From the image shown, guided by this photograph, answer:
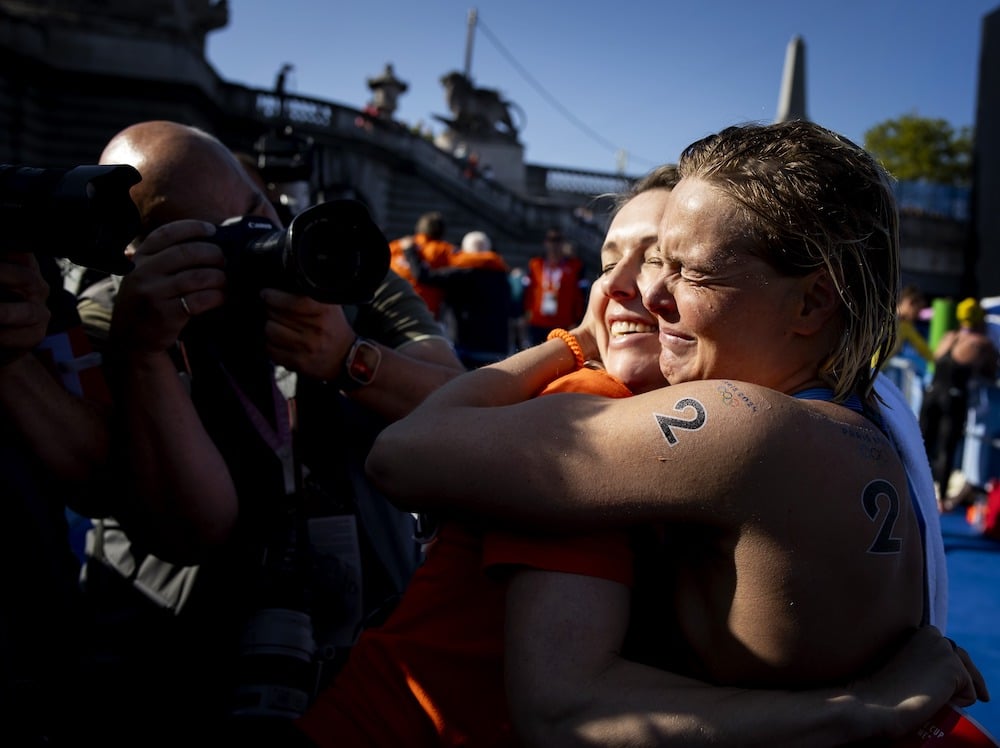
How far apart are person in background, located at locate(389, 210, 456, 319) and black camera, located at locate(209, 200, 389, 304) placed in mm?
5425

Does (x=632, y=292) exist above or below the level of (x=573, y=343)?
above

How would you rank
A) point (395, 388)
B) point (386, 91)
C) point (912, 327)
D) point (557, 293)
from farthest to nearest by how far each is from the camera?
point (386, 91) < point (557, 293) < point (912, 327) < point (395, 388)

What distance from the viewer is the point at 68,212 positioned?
136cm

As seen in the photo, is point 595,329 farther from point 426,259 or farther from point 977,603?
point 426,259

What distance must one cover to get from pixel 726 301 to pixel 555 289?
9.28 metres

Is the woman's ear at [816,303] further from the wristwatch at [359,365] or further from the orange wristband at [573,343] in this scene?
the wristwatch at [359,365]

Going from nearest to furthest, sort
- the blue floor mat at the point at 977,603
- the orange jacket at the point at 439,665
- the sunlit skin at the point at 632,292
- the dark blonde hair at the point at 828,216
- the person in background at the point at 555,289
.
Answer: the dark blonde hair at the point at 828,216 → the orange jacket at the point at 439,665 → the sunlit skin at the point at 632,292 → the blue floor mat at the point at 977,603 → the person in background at the point at 555,289

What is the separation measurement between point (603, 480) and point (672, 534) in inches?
7.0

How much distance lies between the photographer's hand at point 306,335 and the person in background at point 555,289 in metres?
8.30

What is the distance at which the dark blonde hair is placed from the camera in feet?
3.93

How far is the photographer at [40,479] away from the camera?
153 centimetres

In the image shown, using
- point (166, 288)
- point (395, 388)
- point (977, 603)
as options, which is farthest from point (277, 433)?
point (977, 603)

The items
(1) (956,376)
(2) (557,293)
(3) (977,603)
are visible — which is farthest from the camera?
(2) (557,293)

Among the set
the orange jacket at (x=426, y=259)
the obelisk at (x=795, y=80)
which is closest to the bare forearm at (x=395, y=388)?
the orange jacket at (x=426, y=259)
